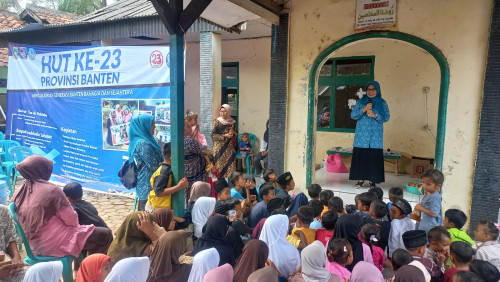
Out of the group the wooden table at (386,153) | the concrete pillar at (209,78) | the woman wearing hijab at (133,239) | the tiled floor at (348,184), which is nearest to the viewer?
the woman wearing hijab at (133,239)

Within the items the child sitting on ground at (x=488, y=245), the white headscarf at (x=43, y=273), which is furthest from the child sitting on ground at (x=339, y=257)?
the white headscarf at (x=43, y=273)

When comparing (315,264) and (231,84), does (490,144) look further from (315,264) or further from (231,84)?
(231,84)

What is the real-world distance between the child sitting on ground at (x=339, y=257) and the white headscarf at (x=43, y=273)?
1793mm

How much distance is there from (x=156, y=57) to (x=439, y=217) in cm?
417

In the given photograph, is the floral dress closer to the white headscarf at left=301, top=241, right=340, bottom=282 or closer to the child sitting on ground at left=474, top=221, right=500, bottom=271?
the white headscarf at left=301, top=241, right=340, bottom=282

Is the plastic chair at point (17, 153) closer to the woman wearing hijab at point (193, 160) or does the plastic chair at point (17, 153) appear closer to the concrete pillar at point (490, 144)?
the woman wearing hijab at point (193, 160)

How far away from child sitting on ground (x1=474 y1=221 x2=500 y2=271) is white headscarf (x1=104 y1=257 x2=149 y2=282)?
245 centimetres

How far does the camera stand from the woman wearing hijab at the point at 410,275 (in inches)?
80.0

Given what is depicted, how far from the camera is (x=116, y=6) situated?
329 inches

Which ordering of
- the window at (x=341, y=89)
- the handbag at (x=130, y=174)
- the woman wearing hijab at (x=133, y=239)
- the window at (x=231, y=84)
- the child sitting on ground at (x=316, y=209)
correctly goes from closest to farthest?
the woman wearing hijab at (x=133, y=239)
the child sitting on ground at (x=316, y=209)
the handbag at (x=130, y=174)
the window at (x=341, y=89)
the window at (x=231, y=84)

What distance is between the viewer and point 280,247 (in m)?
2.64

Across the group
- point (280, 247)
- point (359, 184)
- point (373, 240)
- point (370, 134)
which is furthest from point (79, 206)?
point (359, 184)

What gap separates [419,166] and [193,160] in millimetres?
4423

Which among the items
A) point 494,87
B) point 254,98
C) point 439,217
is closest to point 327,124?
point 254,98
